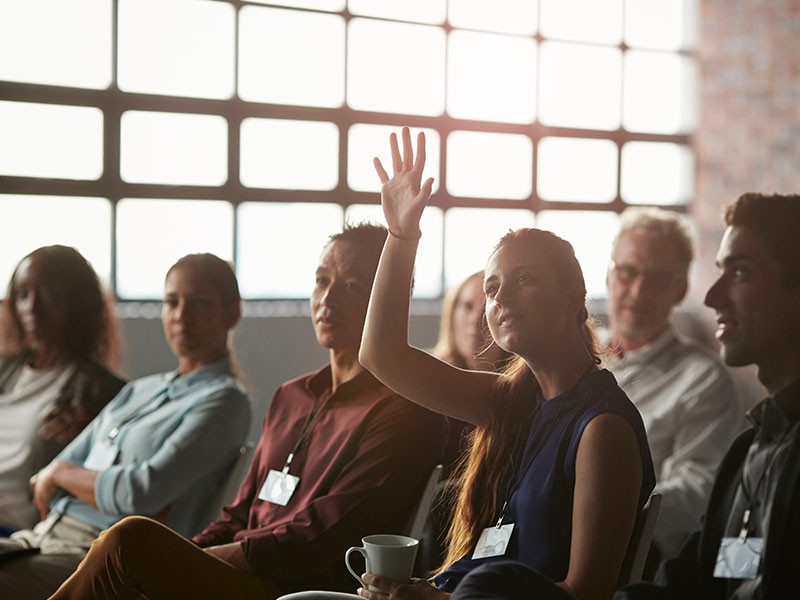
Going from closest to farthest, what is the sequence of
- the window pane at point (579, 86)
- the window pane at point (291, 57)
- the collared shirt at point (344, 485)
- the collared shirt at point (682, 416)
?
the collared shirt at point (344, 485) → the collared shirt at point (682, 416) → the window pane at point (291, 57) → the window pane at point (579, 86)

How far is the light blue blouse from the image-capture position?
9.39 ft

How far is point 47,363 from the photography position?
3.69 metres

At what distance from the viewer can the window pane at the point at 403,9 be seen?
5863 mm

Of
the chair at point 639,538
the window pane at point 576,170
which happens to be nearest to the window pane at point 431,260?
the window pane at point 576,170

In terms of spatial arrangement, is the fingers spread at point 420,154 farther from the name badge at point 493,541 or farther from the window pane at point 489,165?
the window pane at point 489,165

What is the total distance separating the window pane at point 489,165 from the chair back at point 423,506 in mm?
3938

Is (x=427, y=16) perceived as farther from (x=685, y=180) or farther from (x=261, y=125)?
(x=685, y=180)

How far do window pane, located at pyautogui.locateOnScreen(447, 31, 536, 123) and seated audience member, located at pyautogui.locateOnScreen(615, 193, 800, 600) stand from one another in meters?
4.30

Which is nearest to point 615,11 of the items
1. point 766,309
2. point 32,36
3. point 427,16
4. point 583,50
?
point 583,50

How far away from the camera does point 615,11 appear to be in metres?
6.62

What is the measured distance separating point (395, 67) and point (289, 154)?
843 millimetres

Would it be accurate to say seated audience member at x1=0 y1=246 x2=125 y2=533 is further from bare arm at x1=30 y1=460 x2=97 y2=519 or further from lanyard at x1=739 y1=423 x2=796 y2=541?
lanyard at x1=739 y1=423 x2=796 y2=541

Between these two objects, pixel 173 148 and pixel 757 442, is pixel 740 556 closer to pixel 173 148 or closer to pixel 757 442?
pixel 757 442

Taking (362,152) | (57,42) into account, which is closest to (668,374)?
(362,152)
